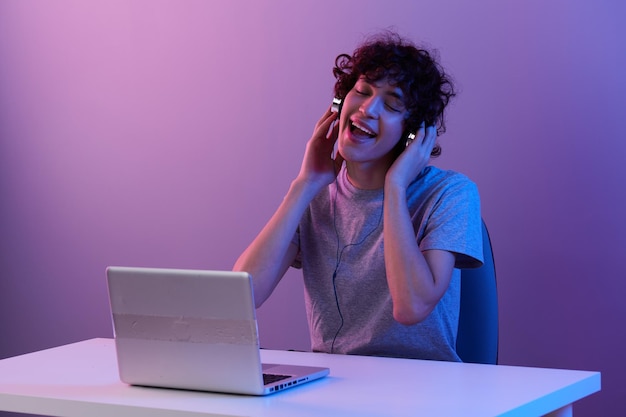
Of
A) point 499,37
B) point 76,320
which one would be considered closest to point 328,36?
point 499,37

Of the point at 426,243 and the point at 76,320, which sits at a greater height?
the point at 426,243

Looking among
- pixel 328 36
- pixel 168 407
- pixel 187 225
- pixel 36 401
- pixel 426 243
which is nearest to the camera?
pixel 168 407

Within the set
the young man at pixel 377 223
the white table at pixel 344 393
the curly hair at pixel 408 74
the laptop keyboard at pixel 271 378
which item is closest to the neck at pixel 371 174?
the young man at pixel 377 223

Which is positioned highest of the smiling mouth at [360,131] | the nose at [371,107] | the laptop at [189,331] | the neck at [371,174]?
the nose at [371,107]

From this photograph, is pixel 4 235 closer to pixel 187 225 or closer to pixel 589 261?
pixel 187 225

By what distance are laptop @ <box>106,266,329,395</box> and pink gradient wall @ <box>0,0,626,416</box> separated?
1.28m

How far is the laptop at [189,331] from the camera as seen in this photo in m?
1.44

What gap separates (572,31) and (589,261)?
2.02ft

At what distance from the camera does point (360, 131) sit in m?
2.18

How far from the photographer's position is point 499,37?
2674 millimetres

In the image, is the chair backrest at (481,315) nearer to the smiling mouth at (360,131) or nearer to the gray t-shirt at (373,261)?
the gray t-shirt at (373,261)

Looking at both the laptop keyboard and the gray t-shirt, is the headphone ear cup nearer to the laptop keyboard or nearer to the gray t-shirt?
the gray t-shirt

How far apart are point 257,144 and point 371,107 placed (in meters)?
1.02

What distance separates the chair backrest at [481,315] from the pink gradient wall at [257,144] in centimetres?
52
